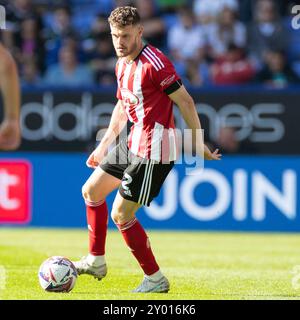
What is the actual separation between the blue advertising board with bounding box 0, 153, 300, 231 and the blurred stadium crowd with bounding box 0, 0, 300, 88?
5.37ft

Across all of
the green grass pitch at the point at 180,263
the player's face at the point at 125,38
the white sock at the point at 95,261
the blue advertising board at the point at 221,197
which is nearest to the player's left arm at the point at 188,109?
the player's face at the point at 125,38

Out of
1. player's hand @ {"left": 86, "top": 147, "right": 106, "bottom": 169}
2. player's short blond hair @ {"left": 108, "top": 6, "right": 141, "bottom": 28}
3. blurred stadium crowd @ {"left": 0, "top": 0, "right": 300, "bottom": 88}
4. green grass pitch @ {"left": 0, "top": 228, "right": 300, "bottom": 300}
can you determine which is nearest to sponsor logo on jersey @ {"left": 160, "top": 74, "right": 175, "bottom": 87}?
player's short blond hair @ {"left": 108, "top": 6, "right": 141, "bottom": 28}

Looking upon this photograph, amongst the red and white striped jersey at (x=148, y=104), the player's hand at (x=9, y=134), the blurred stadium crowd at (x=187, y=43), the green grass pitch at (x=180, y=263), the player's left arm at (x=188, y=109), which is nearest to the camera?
the player's hand at (x=9, y=134)

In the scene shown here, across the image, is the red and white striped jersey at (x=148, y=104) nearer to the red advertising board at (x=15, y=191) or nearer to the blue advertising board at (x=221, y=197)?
the blue advertising board at (x=221, y=197)

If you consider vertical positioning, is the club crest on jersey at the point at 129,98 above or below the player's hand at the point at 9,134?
above

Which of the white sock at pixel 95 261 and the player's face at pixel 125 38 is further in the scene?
the white sock at pixel 95 261

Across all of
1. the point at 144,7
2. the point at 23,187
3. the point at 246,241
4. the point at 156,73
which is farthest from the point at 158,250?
the point at 144,7

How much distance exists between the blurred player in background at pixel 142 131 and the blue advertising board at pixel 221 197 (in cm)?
613

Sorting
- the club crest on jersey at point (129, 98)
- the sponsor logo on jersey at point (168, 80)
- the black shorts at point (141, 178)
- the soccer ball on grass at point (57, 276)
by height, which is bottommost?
the soccer ball on grass at point (57, 276)

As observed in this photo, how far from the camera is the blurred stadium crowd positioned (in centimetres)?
1516

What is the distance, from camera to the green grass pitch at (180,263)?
25.3 feet

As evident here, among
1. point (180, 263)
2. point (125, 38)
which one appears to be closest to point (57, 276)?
point (125, 38)

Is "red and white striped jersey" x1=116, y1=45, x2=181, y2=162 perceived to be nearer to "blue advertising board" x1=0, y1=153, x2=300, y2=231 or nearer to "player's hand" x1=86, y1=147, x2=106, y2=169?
"player's hand" x1=86, y1=147, x2=106, y2=169

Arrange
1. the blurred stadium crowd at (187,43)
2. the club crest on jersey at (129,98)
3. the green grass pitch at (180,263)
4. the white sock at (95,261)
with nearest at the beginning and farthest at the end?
the club crest on jersey at (129,98), the green grass pitch at (180,263), the white sock at (95,261), the blurred stadium crowd at (187,43)
